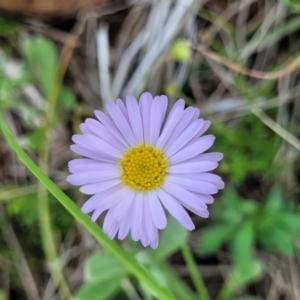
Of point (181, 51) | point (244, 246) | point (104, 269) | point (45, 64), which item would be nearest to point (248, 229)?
point (244, 246)

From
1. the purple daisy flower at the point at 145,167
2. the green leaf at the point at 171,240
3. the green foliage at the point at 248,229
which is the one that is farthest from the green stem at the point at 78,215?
the green foliage at the point at 248,229

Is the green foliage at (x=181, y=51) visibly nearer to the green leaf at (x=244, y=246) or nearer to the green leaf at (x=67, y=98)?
the green leaf at (x=67, y=98)

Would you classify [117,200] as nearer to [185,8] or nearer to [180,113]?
→ [180,113]

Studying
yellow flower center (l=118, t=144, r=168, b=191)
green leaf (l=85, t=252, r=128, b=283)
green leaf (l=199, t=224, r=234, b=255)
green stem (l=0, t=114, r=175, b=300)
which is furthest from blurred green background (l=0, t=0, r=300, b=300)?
green stem (l=0, t=114, r=175, b=300)

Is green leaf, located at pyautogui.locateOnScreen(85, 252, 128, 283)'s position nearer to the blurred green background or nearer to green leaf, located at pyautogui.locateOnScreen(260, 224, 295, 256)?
the blurred green background

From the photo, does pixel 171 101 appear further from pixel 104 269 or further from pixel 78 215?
pixel 78 215

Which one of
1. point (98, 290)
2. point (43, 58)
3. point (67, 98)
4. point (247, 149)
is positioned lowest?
point (98, 290)
